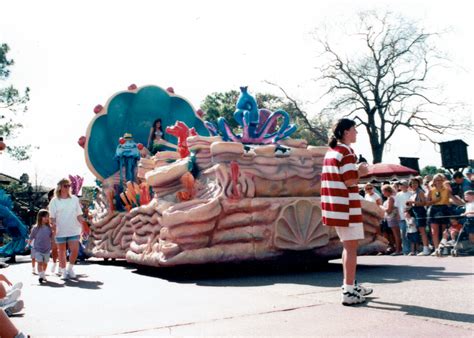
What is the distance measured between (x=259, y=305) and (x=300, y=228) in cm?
287

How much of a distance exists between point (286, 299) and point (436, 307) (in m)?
1.29

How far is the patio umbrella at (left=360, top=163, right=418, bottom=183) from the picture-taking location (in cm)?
1722

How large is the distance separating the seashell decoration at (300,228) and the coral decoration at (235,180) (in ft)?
2.20

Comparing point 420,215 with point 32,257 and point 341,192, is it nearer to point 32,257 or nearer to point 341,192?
point 341,192

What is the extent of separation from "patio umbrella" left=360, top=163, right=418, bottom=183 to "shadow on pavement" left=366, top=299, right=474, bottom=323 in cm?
1333

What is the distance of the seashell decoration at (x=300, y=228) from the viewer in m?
7.07

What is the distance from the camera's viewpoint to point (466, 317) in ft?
11.7

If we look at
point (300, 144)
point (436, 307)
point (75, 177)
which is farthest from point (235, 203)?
point (75, 177)

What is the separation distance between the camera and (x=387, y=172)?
17219 millimetres

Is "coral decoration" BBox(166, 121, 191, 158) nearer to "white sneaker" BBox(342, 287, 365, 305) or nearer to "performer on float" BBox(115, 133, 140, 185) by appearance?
"performer on float" BBox(115, 133, 140, 185)

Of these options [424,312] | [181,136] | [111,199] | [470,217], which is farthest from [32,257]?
[470,217]

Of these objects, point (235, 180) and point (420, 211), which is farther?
point (420, 211)

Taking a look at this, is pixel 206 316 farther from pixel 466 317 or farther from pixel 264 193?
pixel 264 193

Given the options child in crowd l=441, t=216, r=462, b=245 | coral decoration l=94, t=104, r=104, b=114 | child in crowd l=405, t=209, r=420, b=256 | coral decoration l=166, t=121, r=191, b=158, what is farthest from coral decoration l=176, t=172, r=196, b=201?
coral decoration l=94, t=104, r=104, b=114
